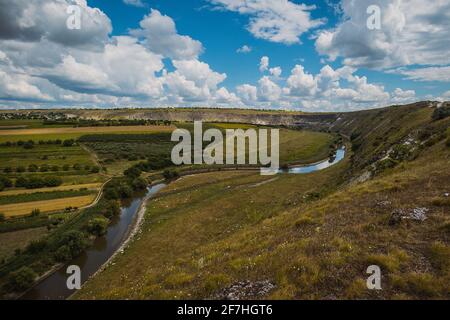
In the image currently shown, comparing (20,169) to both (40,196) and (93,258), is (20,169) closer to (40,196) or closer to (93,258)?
(40,196)

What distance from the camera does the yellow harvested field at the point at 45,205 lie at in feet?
134

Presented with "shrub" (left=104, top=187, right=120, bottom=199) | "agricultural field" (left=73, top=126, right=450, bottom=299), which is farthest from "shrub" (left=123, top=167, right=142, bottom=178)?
"agricultural field" (left=73, top=126, right=450, bottom=299)

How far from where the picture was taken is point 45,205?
1745 inches

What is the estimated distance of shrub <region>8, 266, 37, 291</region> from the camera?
81.4 ft

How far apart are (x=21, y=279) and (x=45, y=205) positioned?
22.3 m

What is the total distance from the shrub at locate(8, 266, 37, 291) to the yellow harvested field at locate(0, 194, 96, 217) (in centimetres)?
1813

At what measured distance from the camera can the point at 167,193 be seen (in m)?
54.7

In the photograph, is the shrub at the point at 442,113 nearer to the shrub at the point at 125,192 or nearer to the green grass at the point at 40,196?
the shrub at the point at 125,192

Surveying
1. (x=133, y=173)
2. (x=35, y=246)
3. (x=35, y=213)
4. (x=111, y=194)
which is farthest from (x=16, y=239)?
(x=133, y=173)

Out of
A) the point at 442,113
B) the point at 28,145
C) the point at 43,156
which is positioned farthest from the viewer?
the point at 28,145

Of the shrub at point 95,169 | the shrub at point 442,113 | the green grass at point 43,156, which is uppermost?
the shrub at point 442,113

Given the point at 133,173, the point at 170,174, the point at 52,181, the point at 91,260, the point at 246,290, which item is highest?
the point at 246,290

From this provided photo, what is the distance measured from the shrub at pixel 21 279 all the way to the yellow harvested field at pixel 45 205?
59.5 ft

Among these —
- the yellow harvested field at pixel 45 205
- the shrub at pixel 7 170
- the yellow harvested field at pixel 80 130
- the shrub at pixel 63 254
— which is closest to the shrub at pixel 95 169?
the shrub at pixel 7 170
